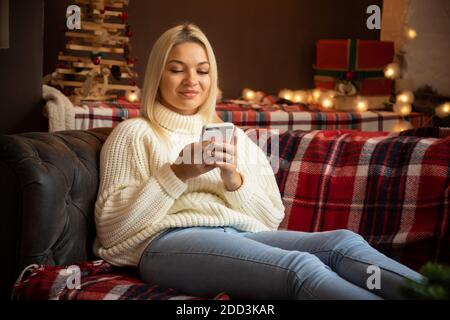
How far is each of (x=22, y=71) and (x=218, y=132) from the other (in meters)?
1.09

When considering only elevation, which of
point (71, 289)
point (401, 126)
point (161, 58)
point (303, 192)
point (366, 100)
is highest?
point (161, 58)

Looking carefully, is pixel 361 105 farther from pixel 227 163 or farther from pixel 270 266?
pixel 270 266

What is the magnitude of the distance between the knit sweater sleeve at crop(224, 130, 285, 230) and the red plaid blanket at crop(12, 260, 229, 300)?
1.18ft

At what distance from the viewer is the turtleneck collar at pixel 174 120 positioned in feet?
6.70

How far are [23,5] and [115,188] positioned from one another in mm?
1023

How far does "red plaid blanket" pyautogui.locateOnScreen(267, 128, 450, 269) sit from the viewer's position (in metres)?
1.98

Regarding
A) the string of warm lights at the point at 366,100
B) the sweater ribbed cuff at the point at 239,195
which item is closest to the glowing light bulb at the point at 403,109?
the string of warm lights at the point at 366,100

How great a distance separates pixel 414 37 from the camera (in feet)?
12.2

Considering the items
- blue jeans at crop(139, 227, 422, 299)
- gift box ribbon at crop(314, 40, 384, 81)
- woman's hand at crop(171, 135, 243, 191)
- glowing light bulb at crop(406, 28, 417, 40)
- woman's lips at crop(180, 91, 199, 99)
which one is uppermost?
glowing light bulb at crop(406, 28, 417, 40)

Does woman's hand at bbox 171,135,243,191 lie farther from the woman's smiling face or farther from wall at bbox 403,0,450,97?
wall at bbox 403,0,450,97

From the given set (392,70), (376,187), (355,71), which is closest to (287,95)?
(355,71)

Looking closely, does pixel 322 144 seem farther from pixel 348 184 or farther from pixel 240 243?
pixel 240 243

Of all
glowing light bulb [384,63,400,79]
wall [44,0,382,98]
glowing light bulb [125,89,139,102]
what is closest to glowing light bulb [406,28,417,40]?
glowing light bulb [384,63,400,79]

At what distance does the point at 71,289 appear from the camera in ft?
5.34
